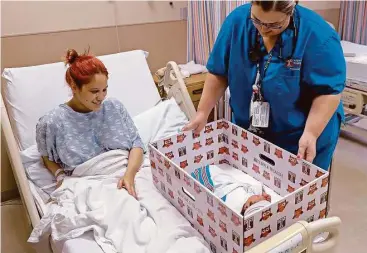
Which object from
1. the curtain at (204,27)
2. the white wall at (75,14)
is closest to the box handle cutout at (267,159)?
the curtain at (204,27)

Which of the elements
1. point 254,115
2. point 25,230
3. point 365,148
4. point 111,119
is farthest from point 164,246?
point 365,148

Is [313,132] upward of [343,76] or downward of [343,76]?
downward

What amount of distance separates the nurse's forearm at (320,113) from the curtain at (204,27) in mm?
1196

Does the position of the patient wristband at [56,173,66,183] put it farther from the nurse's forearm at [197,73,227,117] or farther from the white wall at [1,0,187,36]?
the white wall at [1,0,187,36]

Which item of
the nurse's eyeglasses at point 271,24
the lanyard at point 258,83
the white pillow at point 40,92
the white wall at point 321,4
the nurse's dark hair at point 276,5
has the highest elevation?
the nurse's dark hair at point 276,5

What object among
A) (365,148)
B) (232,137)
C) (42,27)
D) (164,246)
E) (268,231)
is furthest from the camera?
(365,148)

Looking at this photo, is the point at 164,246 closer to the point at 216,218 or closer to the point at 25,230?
the point at 216,218

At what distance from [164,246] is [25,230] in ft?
4.15

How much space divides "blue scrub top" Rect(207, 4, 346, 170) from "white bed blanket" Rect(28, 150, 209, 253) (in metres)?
0.48

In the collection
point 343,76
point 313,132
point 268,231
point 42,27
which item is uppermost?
point 42,27

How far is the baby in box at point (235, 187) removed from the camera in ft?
3.92

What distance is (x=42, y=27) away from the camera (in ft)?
7.46

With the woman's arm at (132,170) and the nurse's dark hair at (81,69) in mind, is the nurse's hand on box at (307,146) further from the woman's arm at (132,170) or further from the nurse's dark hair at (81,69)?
the nurse's dark hair at (81,69)

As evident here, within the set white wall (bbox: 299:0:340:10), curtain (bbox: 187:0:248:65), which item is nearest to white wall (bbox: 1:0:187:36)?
curtain (bbox: 187:0:248:65)
